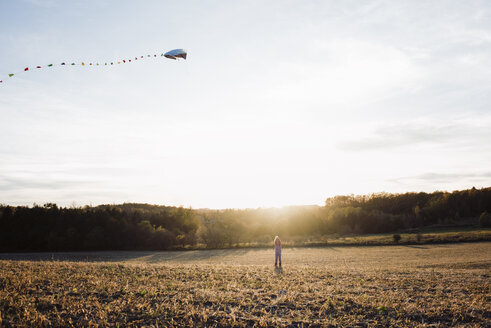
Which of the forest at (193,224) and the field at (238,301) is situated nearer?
the field at (238,301)

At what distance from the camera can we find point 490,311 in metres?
10.1

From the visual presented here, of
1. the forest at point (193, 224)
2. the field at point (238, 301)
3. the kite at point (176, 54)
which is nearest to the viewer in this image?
the field at point (238, 301)

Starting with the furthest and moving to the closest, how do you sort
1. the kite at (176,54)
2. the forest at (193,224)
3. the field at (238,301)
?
the forest at (193,224)
the kite at (176,54)
the field at (238,301)

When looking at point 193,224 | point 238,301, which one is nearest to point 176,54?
point 238,301

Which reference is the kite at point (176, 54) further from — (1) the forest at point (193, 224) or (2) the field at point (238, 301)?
(1) the forest at point (193, 224)

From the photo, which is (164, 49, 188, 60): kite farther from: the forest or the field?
the forest

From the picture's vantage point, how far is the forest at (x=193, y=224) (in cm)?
5416

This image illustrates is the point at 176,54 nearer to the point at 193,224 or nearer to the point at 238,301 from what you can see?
the point at 238,301

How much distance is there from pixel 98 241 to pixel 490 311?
53798 mm

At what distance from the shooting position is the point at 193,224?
6397cm

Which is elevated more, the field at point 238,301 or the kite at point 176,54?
the kite at point 176,54

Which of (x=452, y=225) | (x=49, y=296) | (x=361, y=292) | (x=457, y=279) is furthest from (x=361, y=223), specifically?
(x=49, y=296)

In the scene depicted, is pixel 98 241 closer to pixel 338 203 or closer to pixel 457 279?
pixel 457 279

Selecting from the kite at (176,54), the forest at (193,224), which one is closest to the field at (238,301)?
the kite at (176,54)
